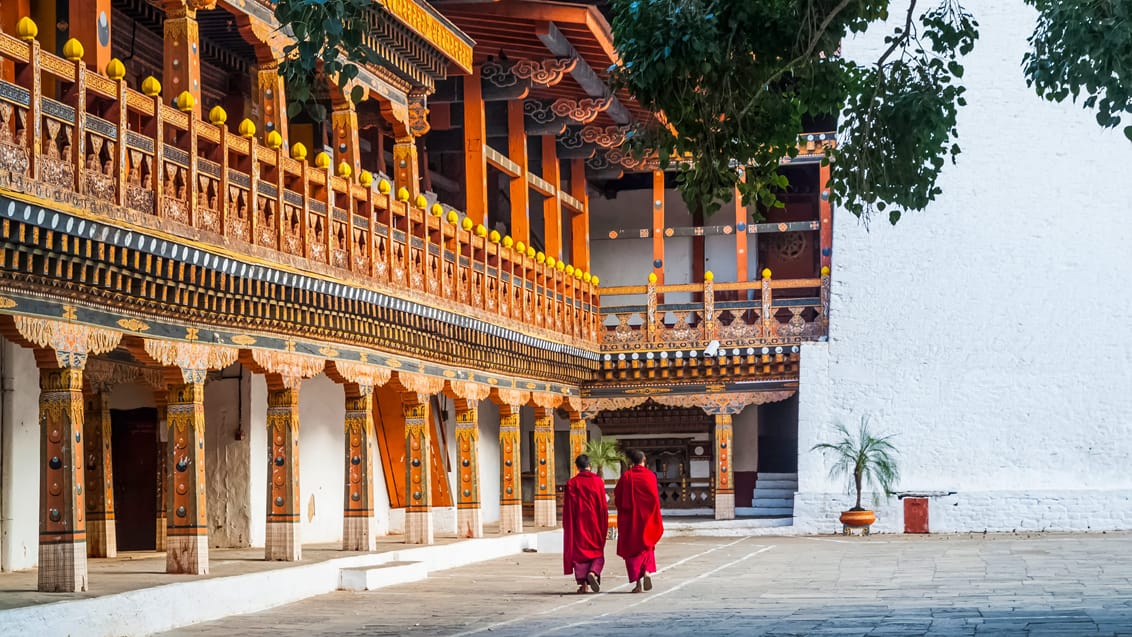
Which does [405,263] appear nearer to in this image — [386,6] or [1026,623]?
[386,6]

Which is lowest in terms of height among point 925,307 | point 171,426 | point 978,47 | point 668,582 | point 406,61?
point 668,582

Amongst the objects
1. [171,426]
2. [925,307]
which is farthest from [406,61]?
[925,307]

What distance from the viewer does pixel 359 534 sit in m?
13.9

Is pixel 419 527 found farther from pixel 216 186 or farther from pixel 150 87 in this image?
pixel 150 87

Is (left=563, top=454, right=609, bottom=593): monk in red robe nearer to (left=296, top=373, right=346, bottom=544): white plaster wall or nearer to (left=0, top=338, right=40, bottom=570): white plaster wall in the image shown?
(left=0, top=338, right=40, bottom=570): white plaster wall

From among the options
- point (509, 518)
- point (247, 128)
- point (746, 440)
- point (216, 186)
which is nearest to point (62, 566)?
point (216, 186)

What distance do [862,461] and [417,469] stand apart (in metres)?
7.75

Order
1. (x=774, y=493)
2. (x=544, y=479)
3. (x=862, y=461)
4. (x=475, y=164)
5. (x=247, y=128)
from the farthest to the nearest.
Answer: (x=774, y=493)
(x=862, y=461)
(x=544, y=479)
(x=475, y=164)
(x=247, y=128)

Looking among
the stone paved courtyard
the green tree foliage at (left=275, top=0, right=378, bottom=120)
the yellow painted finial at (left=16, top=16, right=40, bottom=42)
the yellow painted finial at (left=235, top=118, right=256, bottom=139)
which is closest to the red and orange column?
the stone paved courtyard

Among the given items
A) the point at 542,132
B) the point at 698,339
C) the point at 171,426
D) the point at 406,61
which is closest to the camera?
the point at 171,426

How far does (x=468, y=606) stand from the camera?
11281 mm

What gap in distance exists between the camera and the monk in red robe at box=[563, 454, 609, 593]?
12180 millimetres

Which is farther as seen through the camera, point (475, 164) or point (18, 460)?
point (475, 164)

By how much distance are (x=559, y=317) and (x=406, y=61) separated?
18.9ft
